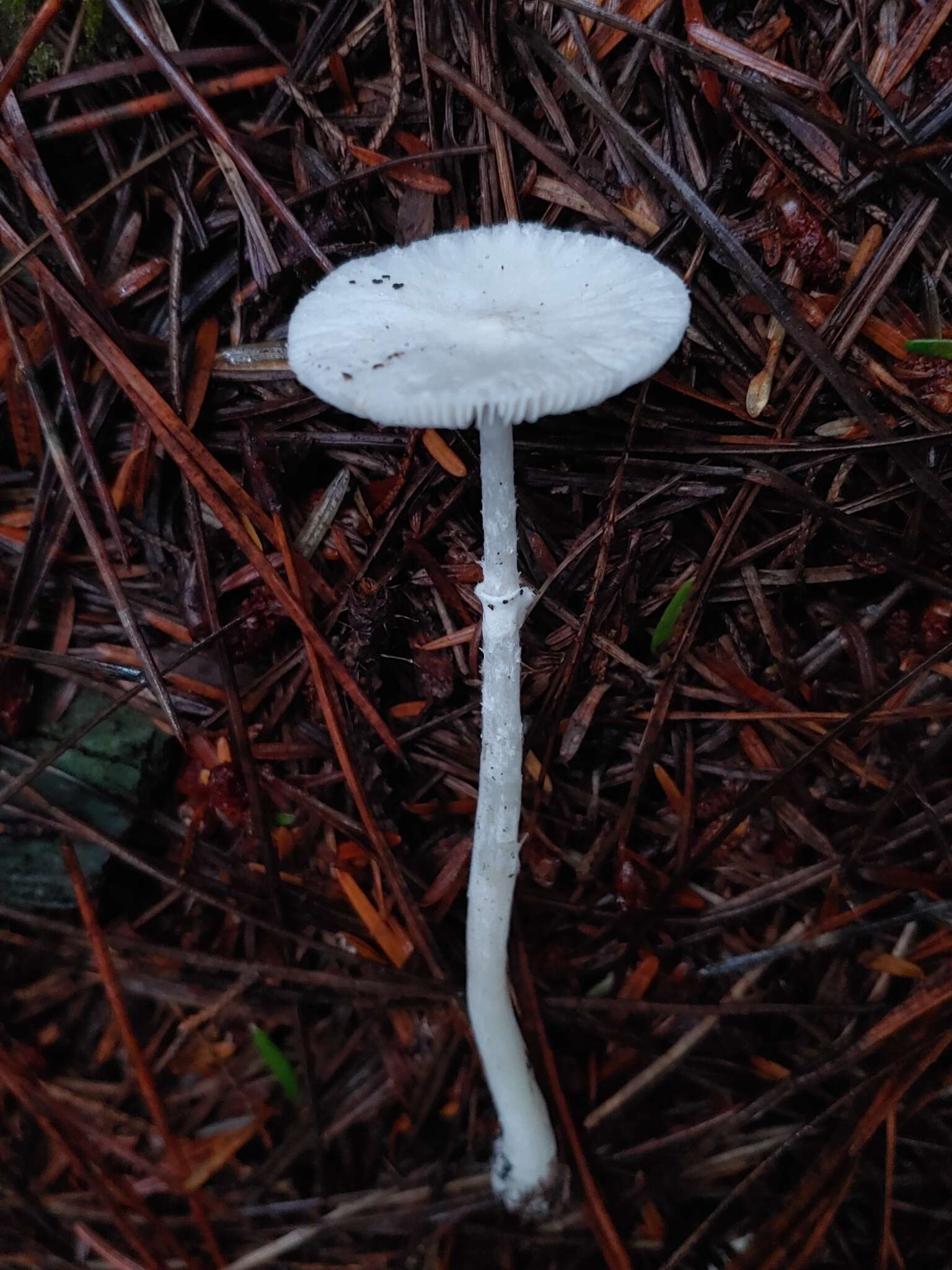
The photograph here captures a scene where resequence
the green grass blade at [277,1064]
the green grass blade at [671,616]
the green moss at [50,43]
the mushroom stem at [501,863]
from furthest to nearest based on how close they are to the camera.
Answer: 1. the green grass blade at [277,1064]
2. the green grass blade at [671,616]
3. the green moss at [50,43]
4. the mushroom stem at [501,863]

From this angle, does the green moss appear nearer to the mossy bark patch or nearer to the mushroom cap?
the mushroom cap

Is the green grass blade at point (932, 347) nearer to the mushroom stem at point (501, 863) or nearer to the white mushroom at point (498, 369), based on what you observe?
the white mushroom at point (498, 369)

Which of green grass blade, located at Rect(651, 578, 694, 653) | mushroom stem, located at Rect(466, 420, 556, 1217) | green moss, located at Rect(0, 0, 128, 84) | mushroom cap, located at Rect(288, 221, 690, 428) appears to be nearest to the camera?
mushroom cap, located at Rect(288, 221, 690, 428)

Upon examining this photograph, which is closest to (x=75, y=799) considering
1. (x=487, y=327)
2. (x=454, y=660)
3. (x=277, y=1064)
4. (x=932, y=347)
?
(x=277, y=1064)

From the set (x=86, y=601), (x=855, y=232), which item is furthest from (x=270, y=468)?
(x=855, y=232)

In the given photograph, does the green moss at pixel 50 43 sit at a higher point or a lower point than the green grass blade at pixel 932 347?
higher

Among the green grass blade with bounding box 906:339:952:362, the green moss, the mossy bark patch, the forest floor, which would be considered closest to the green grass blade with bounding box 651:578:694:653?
the forest floor

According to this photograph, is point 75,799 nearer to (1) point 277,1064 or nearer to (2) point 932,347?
(1) point 277,1064

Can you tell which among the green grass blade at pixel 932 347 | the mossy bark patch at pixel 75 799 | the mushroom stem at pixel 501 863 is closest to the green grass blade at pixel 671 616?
the mushroom stem at pixel 501 863
